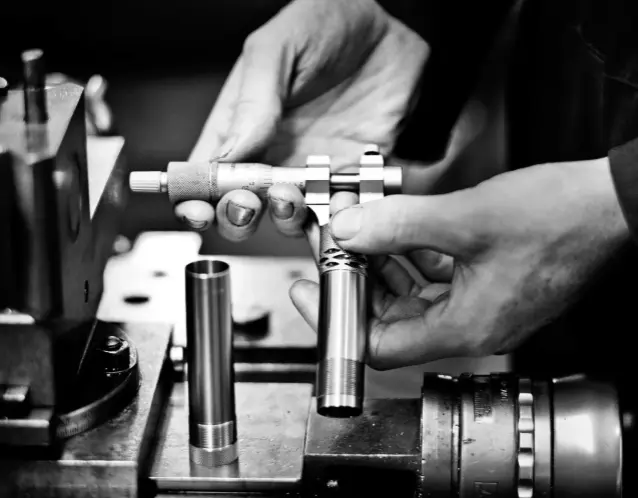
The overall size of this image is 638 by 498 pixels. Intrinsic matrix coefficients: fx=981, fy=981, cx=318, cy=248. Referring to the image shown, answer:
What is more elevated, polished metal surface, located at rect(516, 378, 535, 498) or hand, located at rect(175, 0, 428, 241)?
hand, located at rect(175, 0, 428, 241)

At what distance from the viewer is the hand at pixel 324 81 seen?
45.7 inches

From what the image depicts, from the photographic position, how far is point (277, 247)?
1.30m

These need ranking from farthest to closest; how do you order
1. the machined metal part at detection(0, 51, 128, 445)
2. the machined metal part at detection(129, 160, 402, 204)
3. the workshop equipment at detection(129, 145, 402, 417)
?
the machined metal part at detection(129, 160, 402, 204) < the workshop equipment at detection(129, 145, 402, 417) < the machined metal part at detection(0, 51, 128, 445)

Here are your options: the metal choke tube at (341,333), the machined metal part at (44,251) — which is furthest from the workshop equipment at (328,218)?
the machined metal part at (44,251)

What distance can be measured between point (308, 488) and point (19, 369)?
239 millimetres

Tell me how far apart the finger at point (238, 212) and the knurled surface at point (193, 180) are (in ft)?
0.06

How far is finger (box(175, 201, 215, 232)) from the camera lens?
92 centimetres

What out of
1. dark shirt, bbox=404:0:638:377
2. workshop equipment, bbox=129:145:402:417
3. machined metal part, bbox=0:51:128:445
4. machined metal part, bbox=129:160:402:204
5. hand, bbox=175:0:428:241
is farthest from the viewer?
hand, bbox=175:0:428:241

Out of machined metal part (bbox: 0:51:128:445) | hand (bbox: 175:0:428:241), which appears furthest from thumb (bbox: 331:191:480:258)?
hand (bbox: 175:0:428:241)

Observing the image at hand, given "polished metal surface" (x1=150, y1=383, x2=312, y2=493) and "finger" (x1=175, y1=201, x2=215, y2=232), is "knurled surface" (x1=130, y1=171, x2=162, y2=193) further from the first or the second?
"polished metal surface" (x1=150, y1=383, x2=312, y2=493)

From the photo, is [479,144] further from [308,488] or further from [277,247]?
[308,488]

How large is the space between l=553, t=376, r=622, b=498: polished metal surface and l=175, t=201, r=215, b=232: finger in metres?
0.39

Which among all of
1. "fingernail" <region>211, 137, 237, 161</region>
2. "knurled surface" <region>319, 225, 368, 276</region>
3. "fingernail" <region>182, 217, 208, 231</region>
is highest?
"fingernail" <region>211, 137, 237, 161</region>

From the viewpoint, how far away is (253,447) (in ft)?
2.59
